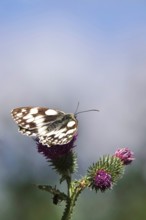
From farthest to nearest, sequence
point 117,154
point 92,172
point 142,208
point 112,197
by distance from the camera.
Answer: point 112,197 < point 142,208 < point 117,154 < point 92,172

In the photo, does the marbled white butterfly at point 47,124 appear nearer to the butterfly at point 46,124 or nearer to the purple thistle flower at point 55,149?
the butterfly at point 46,124

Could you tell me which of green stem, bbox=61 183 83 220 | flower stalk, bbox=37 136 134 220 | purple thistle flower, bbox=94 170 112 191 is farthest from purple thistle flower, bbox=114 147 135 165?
green stem, bbox=61 183 83 220

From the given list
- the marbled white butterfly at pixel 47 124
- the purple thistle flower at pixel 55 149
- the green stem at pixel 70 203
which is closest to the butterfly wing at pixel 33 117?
Answer: the marbled white butterfly at pixel 47 124

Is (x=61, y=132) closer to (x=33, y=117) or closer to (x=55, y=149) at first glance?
(x=55, y=149)

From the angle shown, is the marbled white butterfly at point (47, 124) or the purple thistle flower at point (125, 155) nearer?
the marbled white butterfly at point (47, 124)

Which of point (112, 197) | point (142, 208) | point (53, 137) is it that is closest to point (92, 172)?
point (53, 137)

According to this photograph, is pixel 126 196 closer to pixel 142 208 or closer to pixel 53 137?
pixel 142 208
